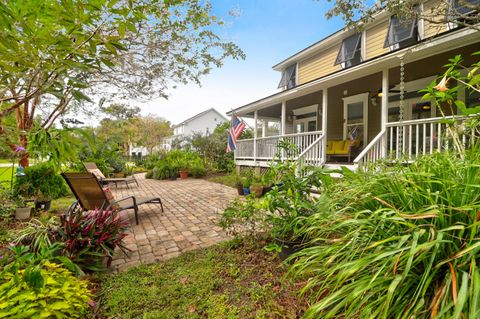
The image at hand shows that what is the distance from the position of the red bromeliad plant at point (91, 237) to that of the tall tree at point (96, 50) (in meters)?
1.03

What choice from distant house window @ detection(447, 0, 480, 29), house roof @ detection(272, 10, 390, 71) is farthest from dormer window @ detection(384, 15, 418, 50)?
distant house window @ detection(447, 0, 480, 29)

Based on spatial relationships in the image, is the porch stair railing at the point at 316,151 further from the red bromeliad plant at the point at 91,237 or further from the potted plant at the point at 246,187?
the red bromeliad plant at the point at 91,237

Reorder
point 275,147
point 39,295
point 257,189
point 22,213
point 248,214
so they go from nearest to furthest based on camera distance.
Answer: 1. point 39,295
2. point 248,214
3. point 22,213
4. point 257,189
5. point 275,147

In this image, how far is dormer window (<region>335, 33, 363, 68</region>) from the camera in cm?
910

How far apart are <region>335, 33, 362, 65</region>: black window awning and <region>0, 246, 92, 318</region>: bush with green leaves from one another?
10.5 m

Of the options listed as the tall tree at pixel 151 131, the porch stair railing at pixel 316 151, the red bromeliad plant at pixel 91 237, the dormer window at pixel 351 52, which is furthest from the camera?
the tall tree at pixel 151 131

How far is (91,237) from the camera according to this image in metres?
2.44

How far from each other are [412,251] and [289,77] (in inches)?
502

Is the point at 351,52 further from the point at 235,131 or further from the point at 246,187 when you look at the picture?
the point at 246,187

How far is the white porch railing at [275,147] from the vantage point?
700 centimetres

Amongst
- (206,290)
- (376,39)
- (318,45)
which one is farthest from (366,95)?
(206,290)

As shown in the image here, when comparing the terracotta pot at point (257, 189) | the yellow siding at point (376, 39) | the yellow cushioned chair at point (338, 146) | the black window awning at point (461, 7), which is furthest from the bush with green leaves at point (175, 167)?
the black window awning at point (461, 7)

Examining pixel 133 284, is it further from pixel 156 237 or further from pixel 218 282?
pixel 156 237

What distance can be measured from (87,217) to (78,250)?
0.38m
